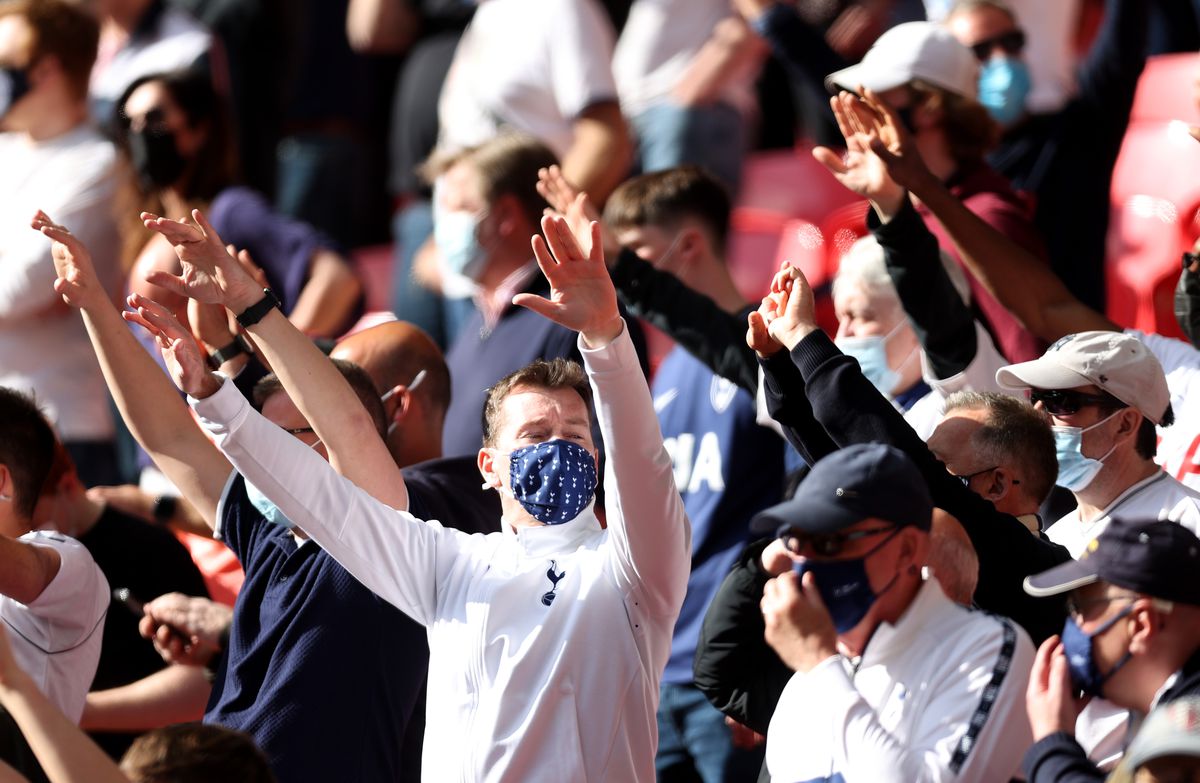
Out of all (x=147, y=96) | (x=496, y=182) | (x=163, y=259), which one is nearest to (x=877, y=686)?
(x=496, y=182)

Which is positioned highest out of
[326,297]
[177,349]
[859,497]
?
[177,349]

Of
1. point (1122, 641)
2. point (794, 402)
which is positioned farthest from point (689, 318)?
point (1122, 641)

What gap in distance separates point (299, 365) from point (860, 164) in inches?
61.0

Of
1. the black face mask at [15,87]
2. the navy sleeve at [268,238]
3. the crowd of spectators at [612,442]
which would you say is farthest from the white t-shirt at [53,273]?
the navy sleeve at [268,238]

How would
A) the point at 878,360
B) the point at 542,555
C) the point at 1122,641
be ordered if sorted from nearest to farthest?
the point at 1122,641, the point at 542,555, the point at 878,360

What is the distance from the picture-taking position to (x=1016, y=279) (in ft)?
17.5

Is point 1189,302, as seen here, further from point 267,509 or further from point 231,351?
point 231,351

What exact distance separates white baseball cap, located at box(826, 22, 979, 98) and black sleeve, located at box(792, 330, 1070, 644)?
1.92m

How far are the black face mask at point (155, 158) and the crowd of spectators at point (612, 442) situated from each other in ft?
0.05

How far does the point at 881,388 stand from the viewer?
5398 millimetres

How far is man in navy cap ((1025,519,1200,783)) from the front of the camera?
342cm

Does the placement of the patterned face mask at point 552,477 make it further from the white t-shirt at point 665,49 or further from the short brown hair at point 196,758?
the white t-shirt at point 665,49

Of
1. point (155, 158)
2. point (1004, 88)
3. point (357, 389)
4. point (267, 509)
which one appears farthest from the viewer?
point (155, 158)

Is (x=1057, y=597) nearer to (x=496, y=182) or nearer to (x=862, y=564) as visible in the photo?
(x=862, y=564)
